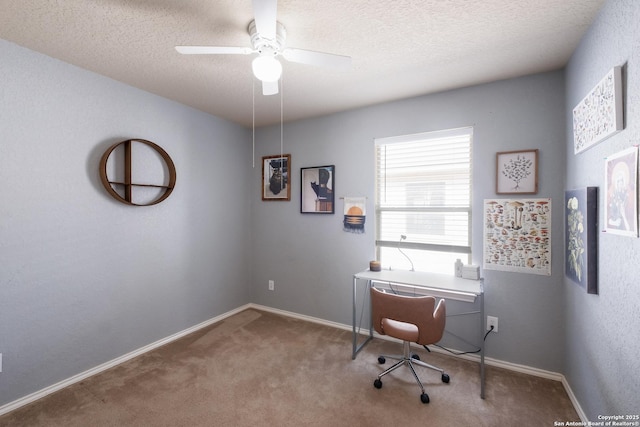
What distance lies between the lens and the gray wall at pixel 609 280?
49.3 inches

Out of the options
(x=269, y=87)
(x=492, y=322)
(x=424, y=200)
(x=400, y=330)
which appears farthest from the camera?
(x=424, y=200)

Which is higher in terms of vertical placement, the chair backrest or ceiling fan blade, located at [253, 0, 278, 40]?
ceiling fan blade, located at [253, 0, 278, 40]

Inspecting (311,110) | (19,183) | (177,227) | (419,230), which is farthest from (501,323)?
(19,183)

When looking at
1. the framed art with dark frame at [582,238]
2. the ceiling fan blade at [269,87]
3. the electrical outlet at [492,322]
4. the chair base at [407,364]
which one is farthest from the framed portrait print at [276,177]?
the framed art with dark frame at [582,238]

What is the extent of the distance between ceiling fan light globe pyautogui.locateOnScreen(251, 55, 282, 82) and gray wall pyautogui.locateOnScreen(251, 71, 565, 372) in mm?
1695

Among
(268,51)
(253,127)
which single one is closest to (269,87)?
(268,51)

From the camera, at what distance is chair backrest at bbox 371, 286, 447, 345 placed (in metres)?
2.00

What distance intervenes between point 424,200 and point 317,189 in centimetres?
122

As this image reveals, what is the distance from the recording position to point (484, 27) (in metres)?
1.72

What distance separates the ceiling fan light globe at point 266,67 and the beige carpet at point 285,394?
2.13 metres

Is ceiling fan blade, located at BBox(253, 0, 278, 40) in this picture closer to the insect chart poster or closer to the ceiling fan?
the ceiling fan

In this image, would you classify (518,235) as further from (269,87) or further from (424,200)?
(269,87)

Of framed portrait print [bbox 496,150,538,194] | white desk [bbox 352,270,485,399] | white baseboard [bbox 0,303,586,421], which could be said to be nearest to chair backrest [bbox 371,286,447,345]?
white desk [bbox 352,270,485,399]

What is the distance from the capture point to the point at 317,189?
338 centimetres
